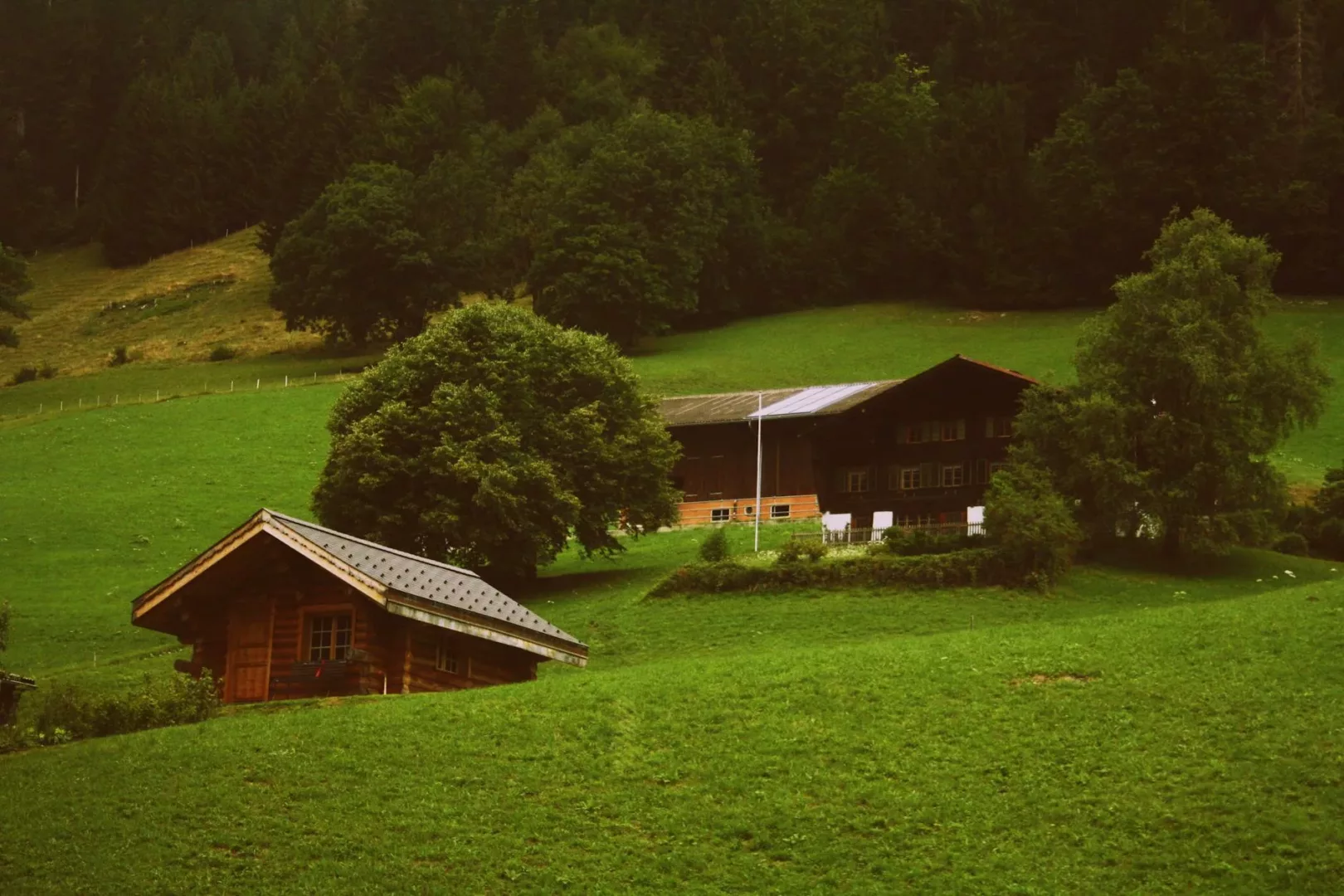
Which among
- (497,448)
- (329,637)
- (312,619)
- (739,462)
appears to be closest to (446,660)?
(329,637)

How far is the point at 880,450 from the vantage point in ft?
283

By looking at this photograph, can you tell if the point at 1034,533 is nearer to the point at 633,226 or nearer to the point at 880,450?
the point at 880,450

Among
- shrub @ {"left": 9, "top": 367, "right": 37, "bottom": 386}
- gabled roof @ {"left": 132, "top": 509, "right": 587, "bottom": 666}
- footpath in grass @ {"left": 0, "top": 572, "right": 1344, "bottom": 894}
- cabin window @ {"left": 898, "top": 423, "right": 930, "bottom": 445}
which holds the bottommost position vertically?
footpath in grass @ {"left": 0, "top": 572, "right": 1344, "bottom": 894}

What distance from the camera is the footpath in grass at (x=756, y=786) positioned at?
36.5 m

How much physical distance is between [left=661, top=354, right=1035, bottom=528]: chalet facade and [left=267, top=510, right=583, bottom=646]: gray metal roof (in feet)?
104

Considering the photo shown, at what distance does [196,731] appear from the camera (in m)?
43.9

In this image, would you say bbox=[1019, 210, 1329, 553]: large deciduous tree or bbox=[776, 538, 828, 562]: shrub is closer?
bbox=[776, 538, 828, 562]: shrub

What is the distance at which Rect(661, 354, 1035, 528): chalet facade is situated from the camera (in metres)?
83.9

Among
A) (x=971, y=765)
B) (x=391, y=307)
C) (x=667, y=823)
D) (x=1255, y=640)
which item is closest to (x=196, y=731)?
(x=667, y=823)

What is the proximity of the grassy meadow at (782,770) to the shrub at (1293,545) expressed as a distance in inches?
506

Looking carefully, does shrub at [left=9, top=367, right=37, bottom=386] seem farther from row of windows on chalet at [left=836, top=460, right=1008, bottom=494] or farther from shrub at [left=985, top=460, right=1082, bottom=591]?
shrub at [left=985, top=460, right=1082, bottom=591]

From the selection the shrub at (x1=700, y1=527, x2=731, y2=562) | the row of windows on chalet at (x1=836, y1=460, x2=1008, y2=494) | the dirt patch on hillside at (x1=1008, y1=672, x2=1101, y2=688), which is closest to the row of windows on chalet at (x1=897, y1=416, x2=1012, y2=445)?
the row of windows on chalet at (x1=836, y1=460, x2=1008, y2=494)

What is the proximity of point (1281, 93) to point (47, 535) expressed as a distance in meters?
89.3

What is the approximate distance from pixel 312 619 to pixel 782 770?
1296cm
